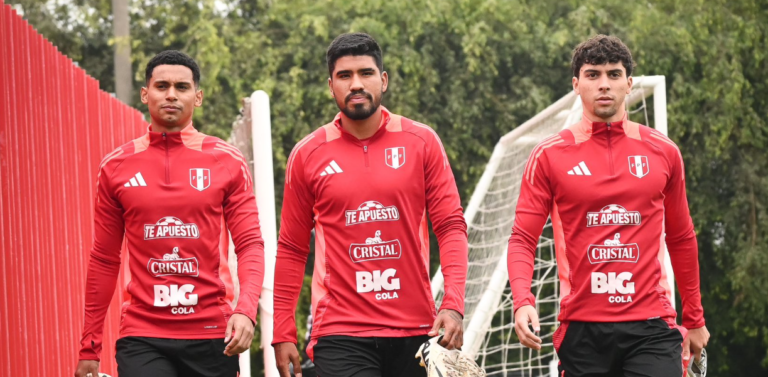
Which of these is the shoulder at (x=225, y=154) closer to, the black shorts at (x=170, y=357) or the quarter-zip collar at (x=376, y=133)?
the quarter-zip collar at (x=376, y=133)

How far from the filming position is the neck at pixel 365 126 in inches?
195

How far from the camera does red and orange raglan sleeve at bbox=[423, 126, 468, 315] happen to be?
182 inches

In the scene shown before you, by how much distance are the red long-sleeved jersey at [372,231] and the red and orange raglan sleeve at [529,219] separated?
310 mm

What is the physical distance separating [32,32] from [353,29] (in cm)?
1094

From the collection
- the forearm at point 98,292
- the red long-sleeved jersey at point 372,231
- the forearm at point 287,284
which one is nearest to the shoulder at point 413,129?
the red long-sleeved jersey at point 372,231

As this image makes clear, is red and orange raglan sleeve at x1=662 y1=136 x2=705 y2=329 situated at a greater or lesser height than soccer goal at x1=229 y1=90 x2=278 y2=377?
lesser

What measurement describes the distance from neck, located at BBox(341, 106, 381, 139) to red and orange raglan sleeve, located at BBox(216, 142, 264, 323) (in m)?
0.58

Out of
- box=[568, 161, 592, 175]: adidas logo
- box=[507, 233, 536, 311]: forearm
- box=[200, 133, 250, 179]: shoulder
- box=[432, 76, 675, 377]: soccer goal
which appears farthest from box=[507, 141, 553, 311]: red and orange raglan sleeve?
box=[432, 76, 675, 377]: soccer goal

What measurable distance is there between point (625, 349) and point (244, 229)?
177 centimetres

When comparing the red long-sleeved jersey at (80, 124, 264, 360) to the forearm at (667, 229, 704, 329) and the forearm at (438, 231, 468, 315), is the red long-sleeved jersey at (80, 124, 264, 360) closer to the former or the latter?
the forearm at (438, 231, 468, 315)

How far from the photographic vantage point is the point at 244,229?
502cm

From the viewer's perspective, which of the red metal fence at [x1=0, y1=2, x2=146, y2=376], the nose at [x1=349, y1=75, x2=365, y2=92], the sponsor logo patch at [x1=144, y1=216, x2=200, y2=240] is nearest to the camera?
the nose at [x1=349, y1=75, x2=365, y2=92]

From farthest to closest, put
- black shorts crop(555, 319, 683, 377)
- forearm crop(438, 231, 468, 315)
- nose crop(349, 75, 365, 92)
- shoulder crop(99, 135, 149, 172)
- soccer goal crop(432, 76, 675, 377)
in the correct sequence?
soccer goal crop(432, 76, 675, 377)
shoulder crop(99, 135, 149, 172)
nose crop(349, 75, 365, 92)
black shorts crop(555, 319, 683, 377)
forearm crop(438, 231, 468, 315)

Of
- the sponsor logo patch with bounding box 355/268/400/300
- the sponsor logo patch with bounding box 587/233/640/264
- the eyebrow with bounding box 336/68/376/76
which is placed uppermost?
the eyebrow with bounding box 336/68/376/76
